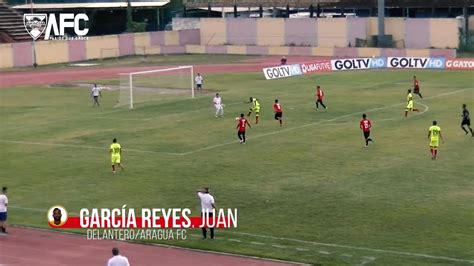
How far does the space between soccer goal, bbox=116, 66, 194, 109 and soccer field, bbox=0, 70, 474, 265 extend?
1.78 meters

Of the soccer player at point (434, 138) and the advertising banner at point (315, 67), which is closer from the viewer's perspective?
the soccer player at point (434, 138)

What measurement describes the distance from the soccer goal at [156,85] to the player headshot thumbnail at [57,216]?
98.0 ft

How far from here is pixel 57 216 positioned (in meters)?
30.5

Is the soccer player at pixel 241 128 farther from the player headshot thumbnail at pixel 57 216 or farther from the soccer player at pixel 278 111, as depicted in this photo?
the player headshot thumbnail at pixel 57 216

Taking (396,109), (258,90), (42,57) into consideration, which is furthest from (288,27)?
(396,109)

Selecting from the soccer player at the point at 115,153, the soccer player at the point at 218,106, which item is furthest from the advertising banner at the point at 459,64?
the soccer player at the point at 115,153

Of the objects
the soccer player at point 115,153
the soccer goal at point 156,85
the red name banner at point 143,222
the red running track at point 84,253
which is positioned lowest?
the red running track at point 84,253

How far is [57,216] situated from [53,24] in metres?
75.6

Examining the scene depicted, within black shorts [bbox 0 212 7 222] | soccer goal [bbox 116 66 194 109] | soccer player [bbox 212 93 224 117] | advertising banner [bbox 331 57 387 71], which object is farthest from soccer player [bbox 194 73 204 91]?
Answer: black shorts [bbox 0 212 7 222]

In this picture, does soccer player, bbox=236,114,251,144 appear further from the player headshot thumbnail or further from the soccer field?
the player headshot thumbnail

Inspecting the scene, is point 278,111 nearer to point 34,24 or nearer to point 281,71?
point 281,71

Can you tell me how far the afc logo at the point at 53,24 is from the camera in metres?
100

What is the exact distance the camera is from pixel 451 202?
3136cm

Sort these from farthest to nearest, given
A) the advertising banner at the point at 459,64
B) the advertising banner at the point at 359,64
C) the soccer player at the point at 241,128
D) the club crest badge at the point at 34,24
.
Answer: the club crest badge at the point at 34,24 → the advertising banner at the point at 359,64 → the advertising banner at the point at 459,64 → the soccer player at the point at 241,128
